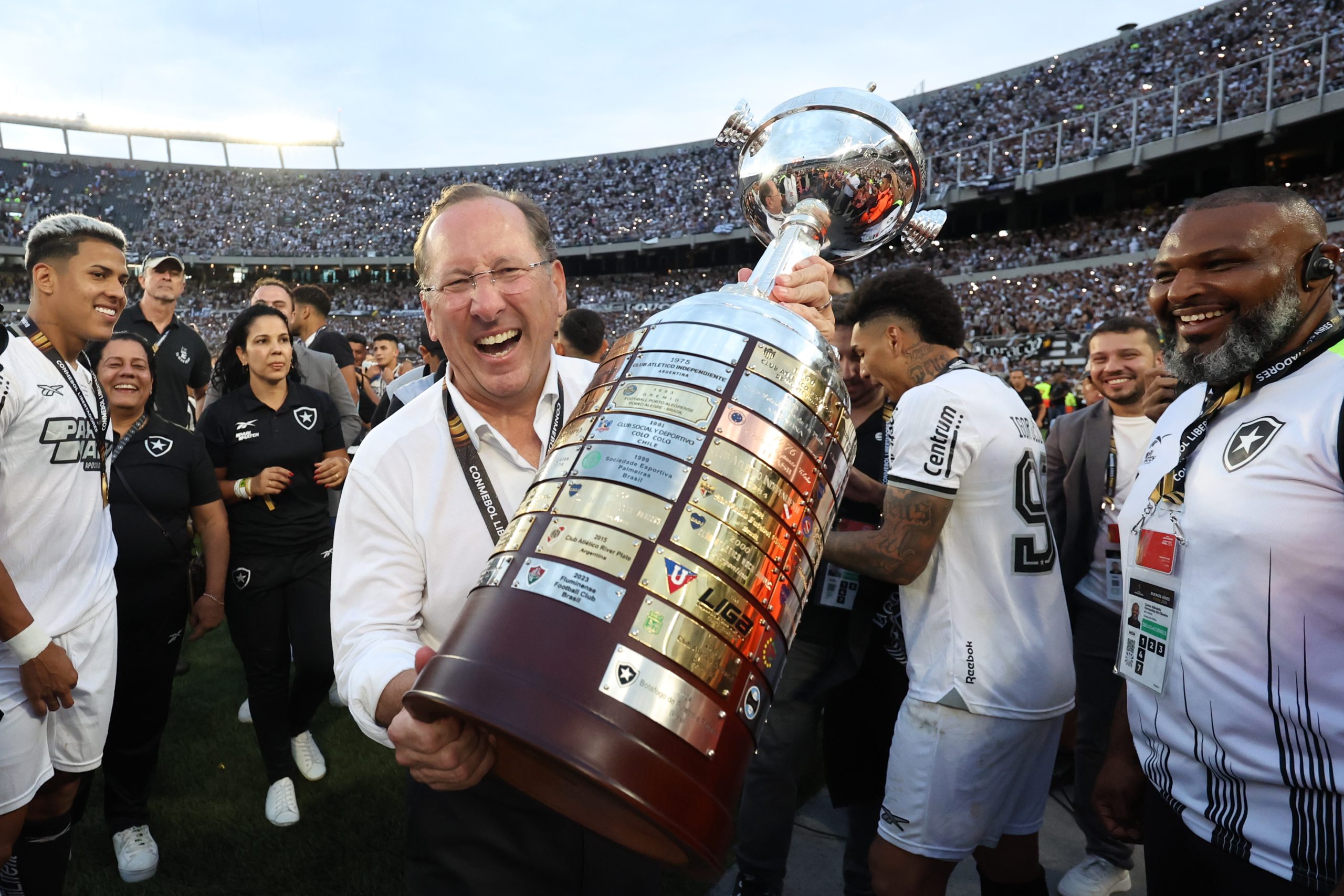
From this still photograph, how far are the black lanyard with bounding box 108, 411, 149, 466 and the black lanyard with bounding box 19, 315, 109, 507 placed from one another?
0.48m

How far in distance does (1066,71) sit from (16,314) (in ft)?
139

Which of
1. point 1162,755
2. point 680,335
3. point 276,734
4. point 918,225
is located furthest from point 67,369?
point 1162,755

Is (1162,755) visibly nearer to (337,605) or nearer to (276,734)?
(337,605)

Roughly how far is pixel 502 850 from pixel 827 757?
66.0 inches

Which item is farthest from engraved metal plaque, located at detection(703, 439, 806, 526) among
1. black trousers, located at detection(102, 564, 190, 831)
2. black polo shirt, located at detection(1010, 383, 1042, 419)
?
black polo shirt, located at detection(1010, 383, 1042, 419)

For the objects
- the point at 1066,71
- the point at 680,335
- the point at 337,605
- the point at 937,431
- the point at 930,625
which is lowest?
the point at 930,625

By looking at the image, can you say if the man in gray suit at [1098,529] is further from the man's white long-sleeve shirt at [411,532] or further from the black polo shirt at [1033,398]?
the black polo shirt at [1033,398]

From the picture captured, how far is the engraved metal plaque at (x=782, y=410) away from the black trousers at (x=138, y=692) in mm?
3084

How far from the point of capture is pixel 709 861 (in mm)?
800

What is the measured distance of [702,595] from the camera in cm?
85

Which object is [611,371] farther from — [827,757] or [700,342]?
[827,757]

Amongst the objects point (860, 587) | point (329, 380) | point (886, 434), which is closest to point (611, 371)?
point (860, 587)

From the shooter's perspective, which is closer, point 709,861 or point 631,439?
point 709,861

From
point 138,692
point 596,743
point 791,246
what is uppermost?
point 791,246
